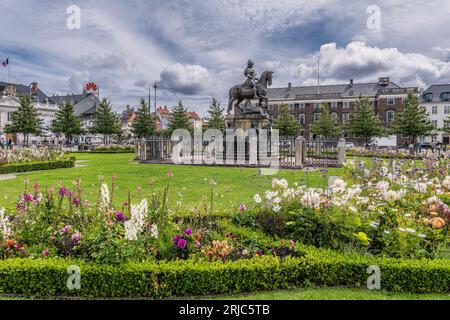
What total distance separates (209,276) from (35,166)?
18.9m

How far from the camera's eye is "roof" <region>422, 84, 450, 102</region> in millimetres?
74750

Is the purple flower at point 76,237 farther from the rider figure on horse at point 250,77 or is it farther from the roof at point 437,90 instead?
the roof at point 437,90

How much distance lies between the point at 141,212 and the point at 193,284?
1374 mm

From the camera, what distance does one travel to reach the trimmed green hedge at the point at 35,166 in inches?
737

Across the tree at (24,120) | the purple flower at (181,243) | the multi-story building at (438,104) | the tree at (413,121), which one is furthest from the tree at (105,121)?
the multi-story building at (438,104)

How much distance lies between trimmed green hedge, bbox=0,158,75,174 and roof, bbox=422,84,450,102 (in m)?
76.6

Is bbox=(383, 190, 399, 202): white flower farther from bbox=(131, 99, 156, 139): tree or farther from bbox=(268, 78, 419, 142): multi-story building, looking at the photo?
bbox=(268, 78, 419, 142): multi-story building

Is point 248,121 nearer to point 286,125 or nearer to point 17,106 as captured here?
Result: point 286,125

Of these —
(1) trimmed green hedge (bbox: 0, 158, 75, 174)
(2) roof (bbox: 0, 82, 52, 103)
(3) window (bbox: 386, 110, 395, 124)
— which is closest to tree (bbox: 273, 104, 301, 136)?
(3) window (bbox: 386, 110, 395, 124)

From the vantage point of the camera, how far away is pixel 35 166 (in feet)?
66.9

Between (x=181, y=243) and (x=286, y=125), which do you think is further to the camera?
(x=286, y=125)

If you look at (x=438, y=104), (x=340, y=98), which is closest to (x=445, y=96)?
(x=438, y=104)

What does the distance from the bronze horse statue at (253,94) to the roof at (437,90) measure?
6690 centimetres
